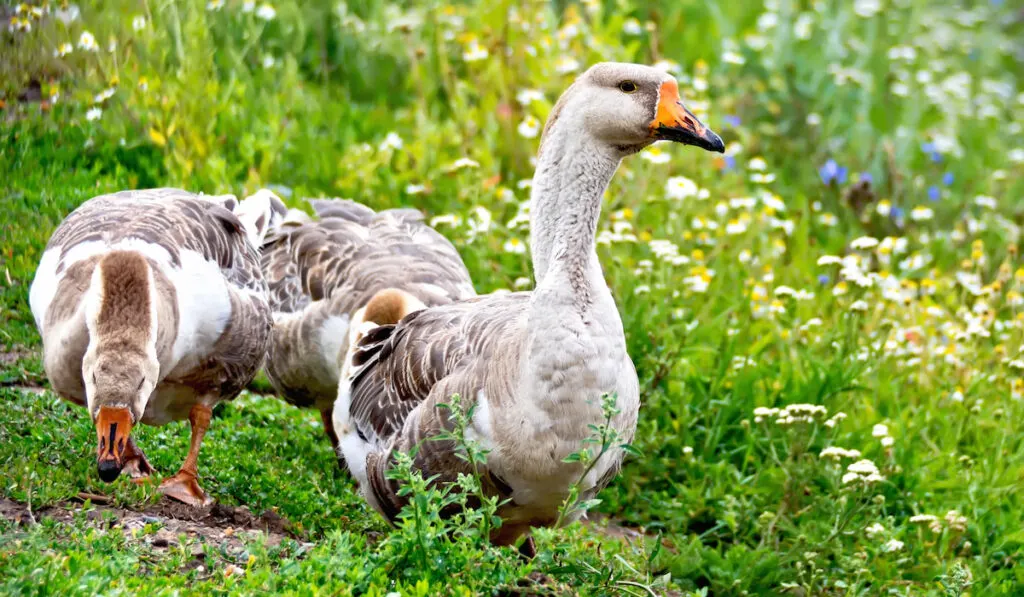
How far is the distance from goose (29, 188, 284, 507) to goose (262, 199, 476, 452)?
0.56 m

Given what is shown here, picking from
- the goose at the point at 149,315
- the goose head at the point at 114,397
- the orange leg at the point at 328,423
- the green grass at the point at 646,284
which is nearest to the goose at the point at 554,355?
the green grass at the point at 646,284

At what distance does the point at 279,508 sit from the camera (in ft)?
16.6

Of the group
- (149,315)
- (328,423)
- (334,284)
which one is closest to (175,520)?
(149,315)

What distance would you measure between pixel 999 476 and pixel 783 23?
18.9 feet

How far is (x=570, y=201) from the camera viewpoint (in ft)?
14.6

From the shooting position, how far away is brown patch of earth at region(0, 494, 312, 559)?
426 cm

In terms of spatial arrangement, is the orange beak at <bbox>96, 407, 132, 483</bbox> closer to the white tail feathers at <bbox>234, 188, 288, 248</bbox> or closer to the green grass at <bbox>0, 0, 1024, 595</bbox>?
the green grass at <bbox>0, 0, 1024, 595</bbox>

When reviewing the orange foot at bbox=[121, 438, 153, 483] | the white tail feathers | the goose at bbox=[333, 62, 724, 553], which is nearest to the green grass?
the orange foot at bbox=[121, 438, 153, 483]

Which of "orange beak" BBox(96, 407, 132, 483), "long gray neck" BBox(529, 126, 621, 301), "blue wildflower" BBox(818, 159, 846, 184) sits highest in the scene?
"long gray neck" BBox(529, 126, 621, 301)

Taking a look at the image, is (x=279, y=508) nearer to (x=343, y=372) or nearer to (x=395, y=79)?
(x=343, y=372)

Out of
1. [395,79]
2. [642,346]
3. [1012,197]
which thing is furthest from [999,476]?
[395,79]

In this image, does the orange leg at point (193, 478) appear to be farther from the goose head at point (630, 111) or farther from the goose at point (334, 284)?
the goose head at point (630, 111)

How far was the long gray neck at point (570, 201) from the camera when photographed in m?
4.39

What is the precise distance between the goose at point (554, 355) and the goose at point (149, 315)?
77 centimetres
